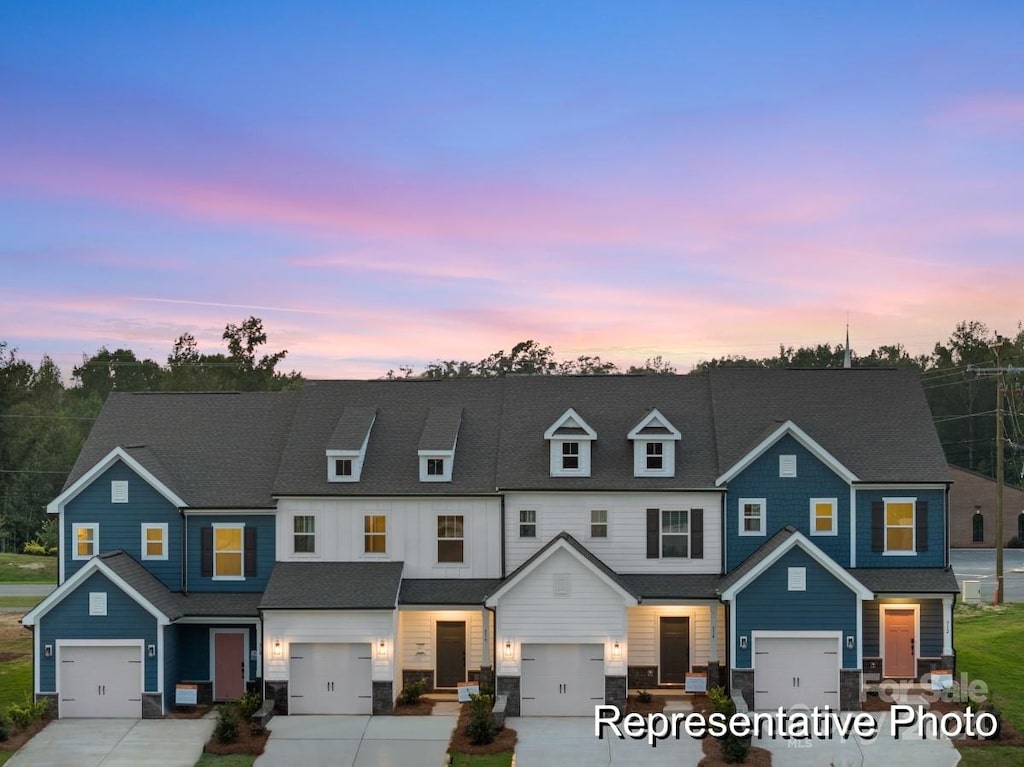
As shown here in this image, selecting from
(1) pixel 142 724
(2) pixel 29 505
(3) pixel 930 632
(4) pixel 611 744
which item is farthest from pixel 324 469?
(2) pixel 29 505

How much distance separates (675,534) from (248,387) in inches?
1942

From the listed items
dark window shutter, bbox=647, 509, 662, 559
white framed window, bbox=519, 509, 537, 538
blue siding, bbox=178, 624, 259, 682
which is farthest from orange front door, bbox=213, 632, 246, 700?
dark window shutter, bbox=647, 509, 662, 559

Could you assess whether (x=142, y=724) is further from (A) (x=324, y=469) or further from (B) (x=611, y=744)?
(B) (x=611, y=744)

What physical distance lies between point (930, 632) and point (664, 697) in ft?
26.3

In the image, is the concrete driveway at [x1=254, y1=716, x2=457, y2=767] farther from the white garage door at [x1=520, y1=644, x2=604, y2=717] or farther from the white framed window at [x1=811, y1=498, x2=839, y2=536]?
the white framed window at [x1=811, y1=498, x2=839, y2=536]

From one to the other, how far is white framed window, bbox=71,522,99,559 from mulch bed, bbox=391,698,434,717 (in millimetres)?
10354

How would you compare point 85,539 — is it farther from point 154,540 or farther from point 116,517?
point 154,540

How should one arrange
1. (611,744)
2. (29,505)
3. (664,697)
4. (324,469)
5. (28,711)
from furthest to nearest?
(29,505)
(324,469)
(664,697)
(28,711)
(611,744)

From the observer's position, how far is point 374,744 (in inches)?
1006

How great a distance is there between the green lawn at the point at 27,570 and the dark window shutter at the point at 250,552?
2457 cm

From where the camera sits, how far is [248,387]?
73.3m

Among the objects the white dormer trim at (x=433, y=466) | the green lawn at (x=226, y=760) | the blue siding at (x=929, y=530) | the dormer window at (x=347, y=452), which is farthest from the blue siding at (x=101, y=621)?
the blue siding at (x=929, y=530)

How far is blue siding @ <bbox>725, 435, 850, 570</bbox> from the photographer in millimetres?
30078

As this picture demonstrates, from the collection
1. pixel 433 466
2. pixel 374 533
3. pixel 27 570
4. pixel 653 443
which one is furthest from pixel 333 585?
pixel 27 570
